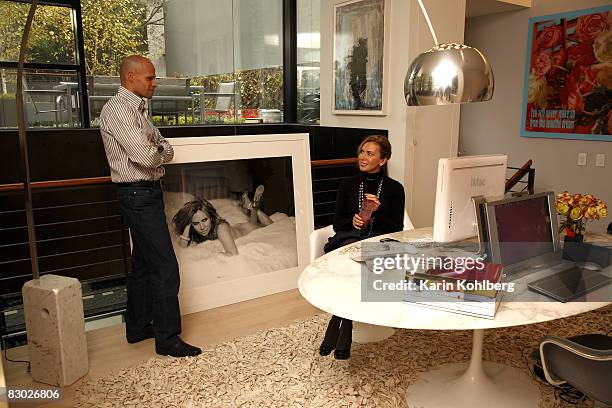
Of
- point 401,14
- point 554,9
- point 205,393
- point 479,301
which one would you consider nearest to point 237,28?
point 401,14

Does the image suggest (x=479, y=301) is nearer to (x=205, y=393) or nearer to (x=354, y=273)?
(x=354, y=273)

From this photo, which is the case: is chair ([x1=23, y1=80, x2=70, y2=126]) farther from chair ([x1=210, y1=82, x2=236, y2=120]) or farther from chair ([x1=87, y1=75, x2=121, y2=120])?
chair ([x1=210, y1=82, x2=236, y2=120])

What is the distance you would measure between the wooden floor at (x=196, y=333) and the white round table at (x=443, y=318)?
3.62ft

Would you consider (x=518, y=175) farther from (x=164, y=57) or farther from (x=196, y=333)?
(x=164, y=57)

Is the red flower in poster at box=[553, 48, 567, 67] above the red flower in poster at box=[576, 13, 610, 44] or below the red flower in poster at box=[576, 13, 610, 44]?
below

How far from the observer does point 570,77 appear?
4.43 m

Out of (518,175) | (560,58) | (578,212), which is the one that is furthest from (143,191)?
(560,58)

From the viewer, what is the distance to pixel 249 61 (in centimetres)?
557

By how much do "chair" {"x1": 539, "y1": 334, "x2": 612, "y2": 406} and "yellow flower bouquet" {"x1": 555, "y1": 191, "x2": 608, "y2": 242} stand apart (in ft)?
2.90

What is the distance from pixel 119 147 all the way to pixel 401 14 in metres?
2.47

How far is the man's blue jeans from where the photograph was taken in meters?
2.63

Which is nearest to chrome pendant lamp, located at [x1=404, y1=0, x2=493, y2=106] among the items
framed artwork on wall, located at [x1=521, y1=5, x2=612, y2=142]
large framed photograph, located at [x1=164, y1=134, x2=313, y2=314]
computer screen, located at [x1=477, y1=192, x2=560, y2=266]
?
computer screen, located at [x1=477, y1=192, x2=560, y2=266]

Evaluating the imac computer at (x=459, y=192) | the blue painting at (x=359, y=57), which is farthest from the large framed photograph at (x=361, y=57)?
the imac computer at (x=459, y=192)

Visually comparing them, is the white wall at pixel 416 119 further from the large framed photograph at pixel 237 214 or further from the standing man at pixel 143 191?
the standing man at pixel 143 191
